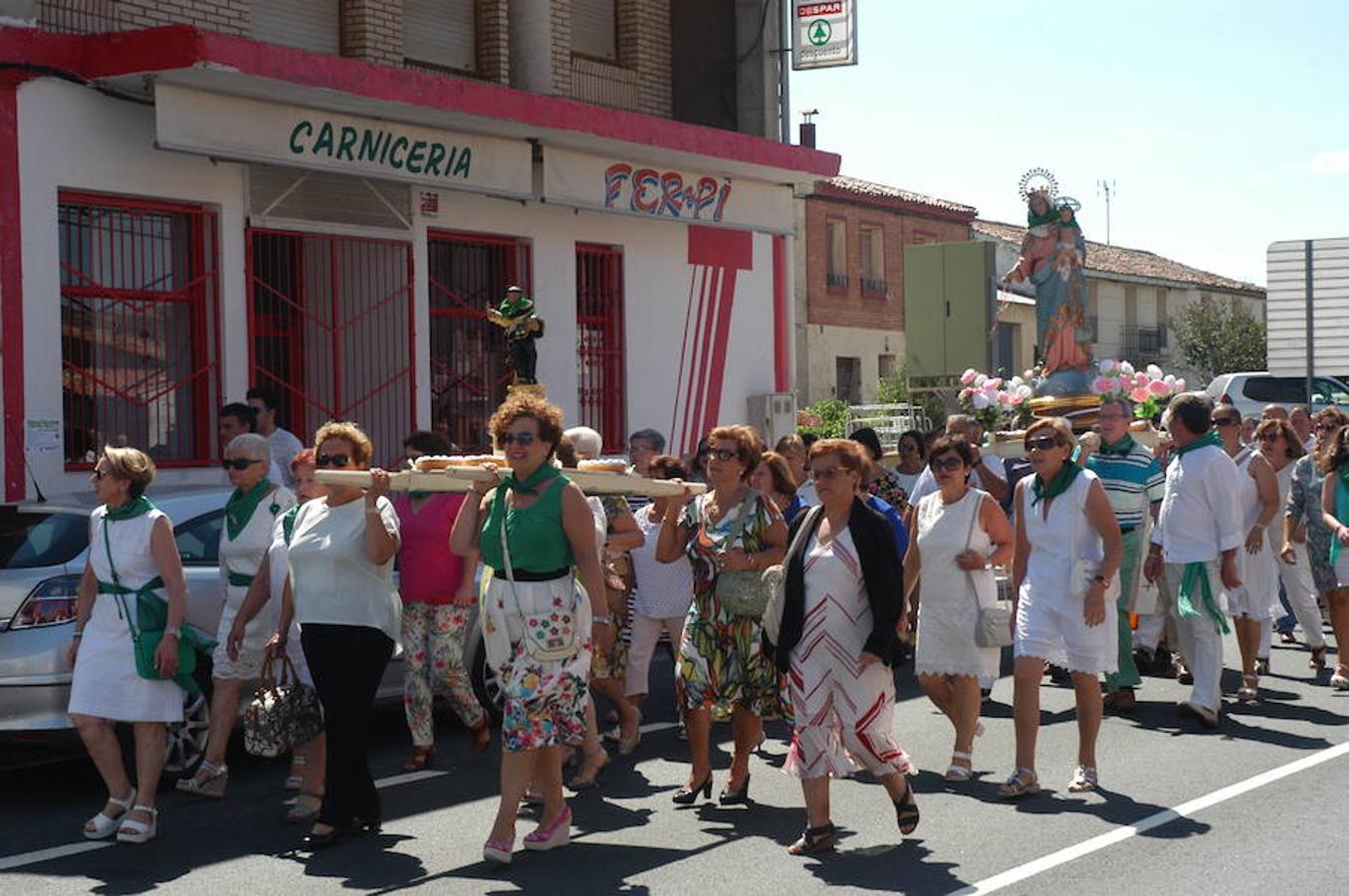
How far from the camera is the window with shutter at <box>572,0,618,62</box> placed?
2128 cm

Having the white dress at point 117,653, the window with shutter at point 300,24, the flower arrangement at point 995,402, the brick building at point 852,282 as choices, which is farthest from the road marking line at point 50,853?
the brick building at point 852,282

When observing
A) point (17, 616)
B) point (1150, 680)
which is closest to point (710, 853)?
point (17, 616)

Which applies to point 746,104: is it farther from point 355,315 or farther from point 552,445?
point 552,445

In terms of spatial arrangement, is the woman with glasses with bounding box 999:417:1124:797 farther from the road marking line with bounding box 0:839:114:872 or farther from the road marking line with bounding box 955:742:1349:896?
the road marking line with bounding box 0:839:114:872

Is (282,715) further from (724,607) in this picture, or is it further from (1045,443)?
(1045,443)

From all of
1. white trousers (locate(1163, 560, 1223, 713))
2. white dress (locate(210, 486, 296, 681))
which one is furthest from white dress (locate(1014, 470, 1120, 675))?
white dress (locate(210, 486, 296, 681))

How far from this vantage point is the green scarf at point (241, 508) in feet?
28.8

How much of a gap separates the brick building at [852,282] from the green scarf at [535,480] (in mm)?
33237

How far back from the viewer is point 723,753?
10.1 m

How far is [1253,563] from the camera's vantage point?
1219 centimetres

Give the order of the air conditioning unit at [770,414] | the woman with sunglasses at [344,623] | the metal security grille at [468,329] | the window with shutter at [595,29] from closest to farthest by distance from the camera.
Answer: the woman with sunglasses at [344,623], the metal security grille at [468,329], the window with shutter at [595,29], the air conditioning unit at [770,414]

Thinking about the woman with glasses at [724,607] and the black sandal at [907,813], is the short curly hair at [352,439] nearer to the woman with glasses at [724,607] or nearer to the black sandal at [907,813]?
the woman with glasses at [724,607]

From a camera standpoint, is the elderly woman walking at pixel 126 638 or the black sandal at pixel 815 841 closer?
the black sandal at pixel 815 841

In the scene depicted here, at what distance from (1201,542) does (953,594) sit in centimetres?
244
